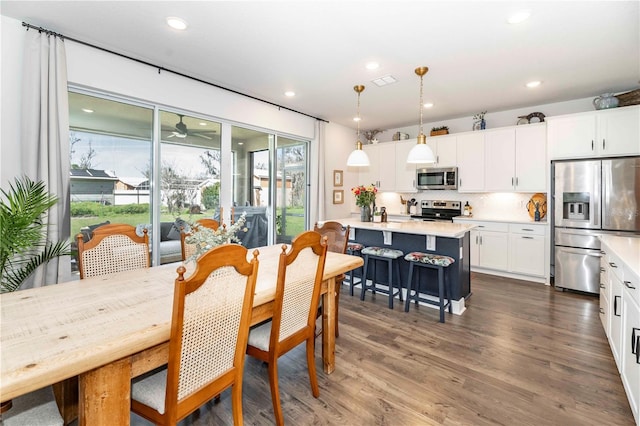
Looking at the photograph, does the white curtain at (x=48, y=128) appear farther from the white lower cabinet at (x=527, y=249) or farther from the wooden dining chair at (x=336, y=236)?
the white lower cabinet at (x=527, y=249)

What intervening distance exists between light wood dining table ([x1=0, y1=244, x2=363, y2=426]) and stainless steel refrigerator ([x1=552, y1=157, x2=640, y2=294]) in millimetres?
4489

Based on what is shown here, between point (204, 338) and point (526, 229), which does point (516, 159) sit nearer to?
point (526, 229)

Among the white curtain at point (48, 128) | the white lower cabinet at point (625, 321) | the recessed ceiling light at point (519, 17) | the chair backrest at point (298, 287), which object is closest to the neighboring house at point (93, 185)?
the white curtain at point (48, 128)

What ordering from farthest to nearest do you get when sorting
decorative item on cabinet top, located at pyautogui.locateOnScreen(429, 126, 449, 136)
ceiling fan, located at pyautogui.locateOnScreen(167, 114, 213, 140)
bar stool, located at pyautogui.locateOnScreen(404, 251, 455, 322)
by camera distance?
decorative item on cabinet top, located at pyautogui.locateOnScreen(429, 126, 449, 136), ceiling fan, located at pyautogui.locateOnScreen(167, 114, 213, 140), bar stool, located at pyautogui.locateOnScreen(404, 251, 455, 322)

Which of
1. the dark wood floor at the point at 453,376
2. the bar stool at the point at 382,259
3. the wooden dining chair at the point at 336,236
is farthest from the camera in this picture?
the bar stool at the point at 382,259

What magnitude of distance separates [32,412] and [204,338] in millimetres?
654

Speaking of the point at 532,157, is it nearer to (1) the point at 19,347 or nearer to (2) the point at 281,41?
(2) the point at 281,41

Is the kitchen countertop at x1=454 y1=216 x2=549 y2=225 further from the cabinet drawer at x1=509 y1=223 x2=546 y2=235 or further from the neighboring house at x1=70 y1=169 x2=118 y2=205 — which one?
the neighboring house at x1=70 y1=169 x2=118 y2=205

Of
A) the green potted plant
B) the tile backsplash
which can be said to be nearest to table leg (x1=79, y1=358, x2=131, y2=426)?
the green potted plant

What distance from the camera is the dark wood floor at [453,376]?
6.05 feet

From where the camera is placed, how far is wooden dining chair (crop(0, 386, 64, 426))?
1.10 metres

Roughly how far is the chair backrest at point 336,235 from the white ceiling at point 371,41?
5.81 ft

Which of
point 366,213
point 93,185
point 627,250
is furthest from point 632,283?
point 93,185

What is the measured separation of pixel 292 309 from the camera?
71.8 inches
